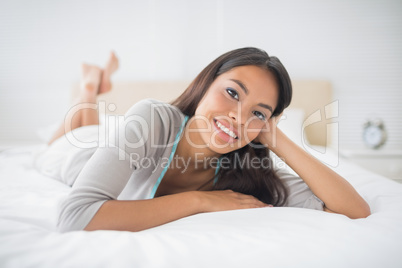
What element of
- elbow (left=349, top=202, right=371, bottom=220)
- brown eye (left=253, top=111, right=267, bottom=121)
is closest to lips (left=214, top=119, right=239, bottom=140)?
brown eye (left=253, top=111, right=267, bottom=121)

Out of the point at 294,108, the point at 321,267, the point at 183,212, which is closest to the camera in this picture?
the point at 321,267

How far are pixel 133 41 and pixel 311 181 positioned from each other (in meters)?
2.34

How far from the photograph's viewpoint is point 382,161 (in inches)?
86.9

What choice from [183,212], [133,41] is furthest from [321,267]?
[133,41]

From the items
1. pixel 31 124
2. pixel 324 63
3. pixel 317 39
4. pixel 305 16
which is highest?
pixel 305 16

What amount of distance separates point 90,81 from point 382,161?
7.87ft

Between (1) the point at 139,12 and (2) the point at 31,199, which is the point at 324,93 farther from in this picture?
(2) the point at 31,199

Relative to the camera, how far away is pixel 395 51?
2494mm

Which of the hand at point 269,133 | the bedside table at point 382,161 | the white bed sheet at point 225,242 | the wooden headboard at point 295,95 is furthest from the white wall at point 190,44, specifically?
the white bed sheet at point 225,242

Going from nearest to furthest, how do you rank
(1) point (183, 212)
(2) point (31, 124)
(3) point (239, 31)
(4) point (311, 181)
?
(1) point (183, 212) < (4) point (311, 181) < (3) point (239, 31) < (2) point (31, 124)

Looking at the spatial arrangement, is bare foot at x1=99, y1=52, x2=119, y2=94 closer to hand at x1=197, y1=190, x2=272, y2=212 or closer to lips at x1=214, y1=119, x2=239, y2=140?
lips at x1=214, y1=119, x2=239, y2=140

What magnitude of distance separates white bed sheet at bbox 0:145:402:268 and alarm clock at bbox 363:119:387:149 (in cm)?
184

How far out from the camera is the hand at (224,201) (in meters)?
0.76

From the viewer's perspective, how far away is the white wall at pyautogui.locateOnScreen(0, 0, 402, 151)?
2500mm
